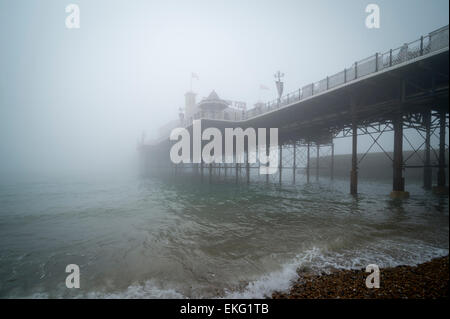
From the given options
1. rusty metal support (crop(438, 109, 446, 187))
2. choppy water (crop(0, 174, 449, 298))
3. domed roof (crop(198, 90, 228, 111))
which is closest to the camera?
choppy water (crop(0, 174, 449, 298))

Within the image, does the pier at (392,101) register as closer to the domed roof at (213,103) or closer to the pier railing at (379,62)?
the pier railing at (379,62)

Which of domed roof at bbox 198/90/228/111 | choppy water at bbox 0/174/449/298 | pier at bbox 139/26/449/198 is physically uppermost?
domed roof at bbox 198/90/228/111

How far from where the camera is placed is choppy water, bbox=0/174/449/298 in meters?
4.59

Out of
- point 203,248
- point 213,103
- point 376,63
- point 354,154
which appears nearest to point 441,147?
point 354,154

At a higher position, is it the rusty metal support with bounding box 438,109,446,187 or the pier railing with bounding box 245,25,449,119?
the pier railing with bounding box 245,25,449,119

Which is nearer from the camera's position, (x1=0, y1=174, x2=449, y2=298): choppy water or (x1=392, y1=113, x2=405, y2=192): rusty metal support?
(x1=0, y1=174, x2=449, y2=298): choppy water

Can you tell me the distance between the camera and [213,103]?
115ft

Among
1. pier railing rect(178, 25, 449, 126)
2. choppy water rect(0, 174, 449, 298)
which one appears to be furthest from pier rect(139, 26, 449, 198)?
choppy water rect(0, 174, 449, 298)

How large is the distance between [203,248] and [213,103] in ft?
105

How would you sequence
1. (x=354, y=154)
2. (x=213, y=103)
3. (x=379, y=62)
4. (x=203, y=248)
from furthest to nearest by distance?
(x=213, y=103) → (x=354, y=154) → (x=379, y=62) → (x=203, y=248)

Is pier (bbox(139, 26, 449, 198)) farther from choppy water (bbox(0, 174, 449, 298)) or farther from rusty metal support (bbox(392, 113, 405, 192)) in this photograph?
choppy water (bbox(0, 174, 449, 298))

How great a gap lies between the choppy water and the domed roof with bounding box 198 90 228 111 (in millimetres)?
27488

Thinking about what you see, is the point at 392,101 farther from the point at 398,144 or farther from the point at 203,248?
the point at 203,248

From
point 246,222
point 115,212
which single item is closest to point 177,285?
point 246,222
